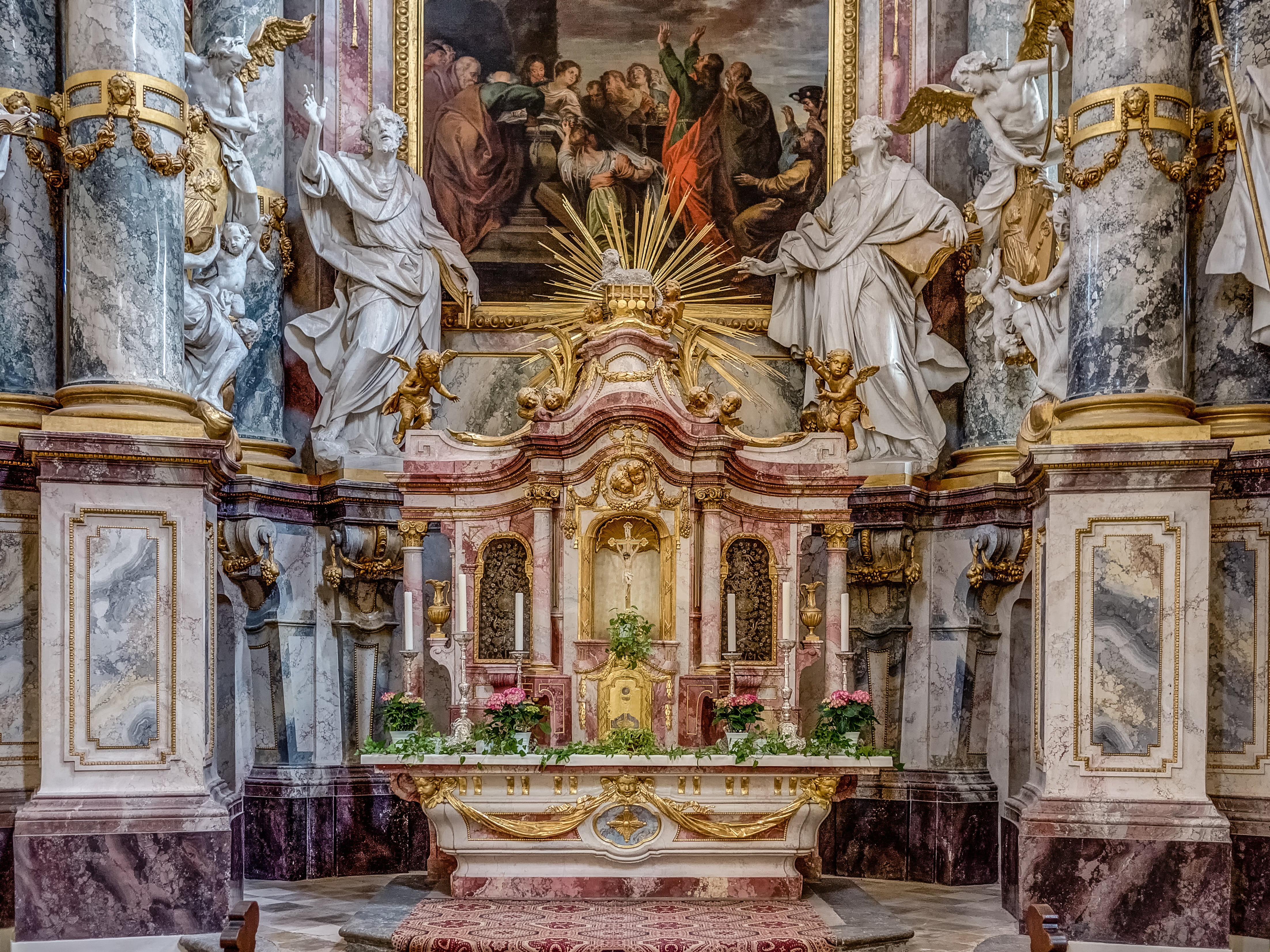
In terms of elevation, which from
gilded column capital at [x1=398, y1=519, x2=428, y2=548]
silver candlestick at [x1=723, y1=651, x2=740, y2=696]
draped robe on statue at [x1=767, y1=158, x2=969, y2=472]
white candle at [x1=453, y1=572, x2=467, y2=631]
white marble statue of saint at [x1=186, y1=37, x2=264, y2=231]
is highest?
white marble statue of saint at [x1=186, y1=37, x2=264, y2=231]

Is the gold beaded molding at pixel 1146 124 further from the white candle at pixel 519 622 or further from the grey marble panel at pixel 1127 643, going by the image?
the white candle at pixel 519 622

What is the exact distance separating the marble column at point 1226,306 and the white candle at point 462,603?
18.2 feet

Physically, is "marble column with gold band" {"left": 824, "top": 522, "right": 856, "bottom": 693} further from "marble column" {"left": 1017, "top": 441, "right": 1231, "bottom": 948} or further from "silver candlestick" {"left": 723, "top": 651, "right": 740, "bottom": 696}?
"marble column" {"left": 1017, "top": 441, "right": 1231, "bottom": 948}

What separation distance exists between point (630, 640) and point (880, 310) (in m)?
4.19

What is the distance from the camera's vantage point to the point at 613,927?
912 cm

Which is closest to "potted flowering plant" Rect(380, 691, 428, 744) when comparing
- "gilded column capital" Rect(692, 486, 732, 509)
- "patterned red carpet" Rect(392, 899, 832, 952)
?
"patterned red carpet" Rect(392, 899, 832, 952)

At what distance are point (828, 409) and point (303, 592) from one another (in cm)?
478

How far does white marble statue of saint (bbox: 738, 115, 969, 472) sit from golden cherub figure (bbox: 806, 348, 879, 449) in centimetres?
152

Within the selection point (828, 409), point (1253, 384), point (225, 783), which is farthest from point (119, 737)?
point (1253, 384)

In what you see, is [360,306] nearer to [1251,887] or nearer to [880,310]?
[880,310]

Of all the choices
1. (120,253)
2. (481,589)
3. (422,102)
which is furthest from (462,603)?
(422,102)

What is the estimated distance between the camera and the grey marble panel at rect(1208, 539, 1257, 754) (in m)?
9.30

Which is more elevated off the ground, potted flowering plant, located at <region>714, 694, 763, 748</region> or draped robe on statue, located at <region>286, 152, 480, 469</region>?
draped robe on statue, located at <region>286, 152, 480, 469</region>

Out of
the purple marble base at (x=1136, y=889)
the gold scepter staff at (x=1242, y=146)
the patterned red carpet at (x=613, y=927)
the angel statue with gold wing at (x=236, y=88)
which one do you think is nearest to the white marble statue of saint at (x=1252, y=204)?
the gold scepter staff at (x=1242, y=146)
